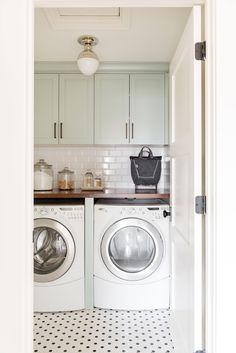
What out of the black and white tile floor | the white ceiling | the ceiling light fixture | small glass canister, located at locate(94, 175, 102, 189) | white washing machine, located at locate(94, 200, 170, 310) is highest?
the white ceiling

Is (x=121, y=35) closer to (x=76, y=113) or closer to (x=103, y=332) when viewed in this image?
(x=76, y=113)

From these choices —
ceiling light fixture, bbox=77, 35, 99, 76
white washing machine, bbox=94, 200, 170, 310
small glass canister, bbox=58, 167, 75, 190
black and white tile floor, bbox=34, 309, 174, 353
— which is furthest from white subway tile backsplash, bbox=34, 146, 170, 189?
black and white tile floor, bbox=34, 309, 174, 353

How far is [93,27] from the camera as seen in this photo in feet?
6.27

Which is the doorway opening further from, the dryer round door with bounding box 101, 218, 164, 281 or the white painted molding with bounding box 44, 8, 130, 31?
the dryer round door with bounding box 101, 218, 164, 281

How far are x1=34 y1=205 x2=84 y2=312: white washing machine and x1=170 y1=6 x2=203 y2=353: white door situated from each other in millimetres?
921

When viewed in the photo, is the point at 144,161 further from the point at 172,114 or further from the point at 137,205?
the point at 172,114

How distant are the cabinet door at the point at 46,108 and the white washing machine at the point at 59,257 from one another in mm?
858
